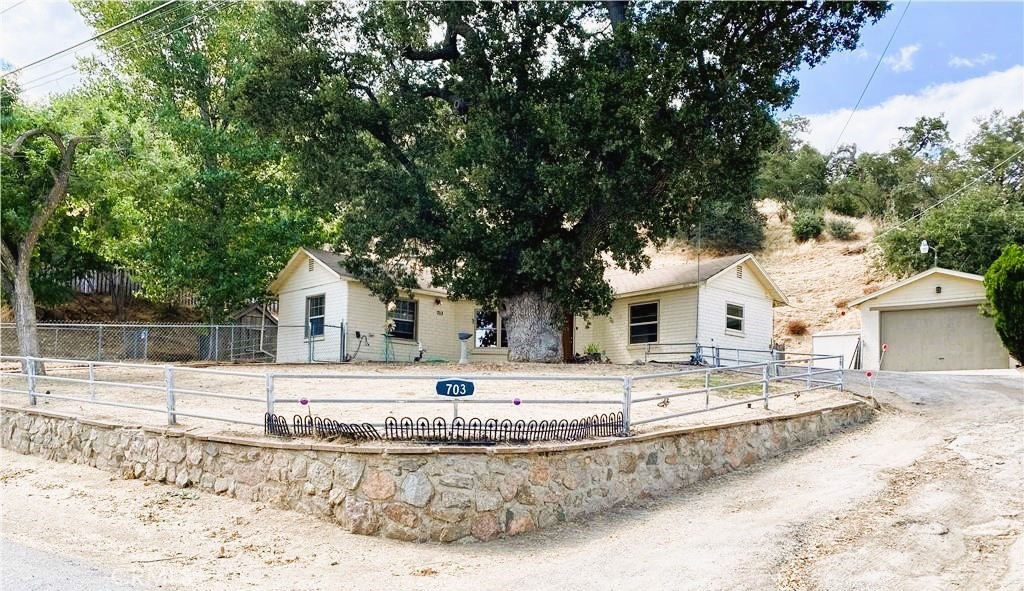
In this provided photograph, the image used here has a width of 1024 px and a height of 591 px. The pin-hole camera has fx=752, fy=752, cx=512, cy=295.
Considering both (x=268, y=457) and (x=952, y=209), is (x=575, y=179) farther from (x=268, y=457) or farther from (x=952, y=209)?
(x=952, y=209)

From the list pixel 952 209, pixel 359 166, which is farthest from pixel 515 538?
pixel 952 209

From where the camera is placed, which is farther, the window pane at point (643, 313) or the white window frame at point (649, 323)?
the window pane at point (643, 313)

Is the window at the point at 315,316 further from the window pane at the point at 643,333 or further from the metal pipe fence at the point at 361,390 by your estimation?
the window pane at the point at 643,333

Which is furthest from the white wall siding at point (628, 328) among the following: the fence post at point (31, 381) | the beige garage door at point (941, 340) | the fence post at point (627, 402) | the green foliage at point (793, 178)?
the green foliage at point (793, 178)

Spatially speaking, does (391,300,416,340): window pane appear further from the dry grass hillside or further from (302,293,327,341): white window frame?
the dry grass hillside

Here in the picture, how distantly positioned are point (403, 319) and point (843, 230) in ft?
106

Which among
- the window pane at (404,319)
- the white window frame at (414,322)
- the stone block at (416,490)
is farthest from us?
the window pane at (404,319)

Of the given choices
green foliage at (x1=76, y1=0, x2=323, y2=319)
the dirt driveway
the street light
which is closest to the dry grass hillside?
the street light

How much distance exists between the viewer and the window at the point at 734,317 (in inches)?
993

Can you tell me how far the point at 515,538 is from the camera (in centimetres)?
834

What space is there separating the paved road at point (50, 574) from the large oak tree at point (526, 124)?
42.3 feet

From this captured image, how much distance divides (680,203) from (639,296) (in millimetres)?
5703

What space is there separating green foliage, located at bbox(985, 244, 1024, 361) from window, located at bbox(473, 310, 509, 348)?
15205mm

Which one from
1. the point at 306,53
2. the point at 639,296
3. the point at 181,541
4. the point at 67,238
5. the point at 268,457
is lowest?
the point at 181,541
